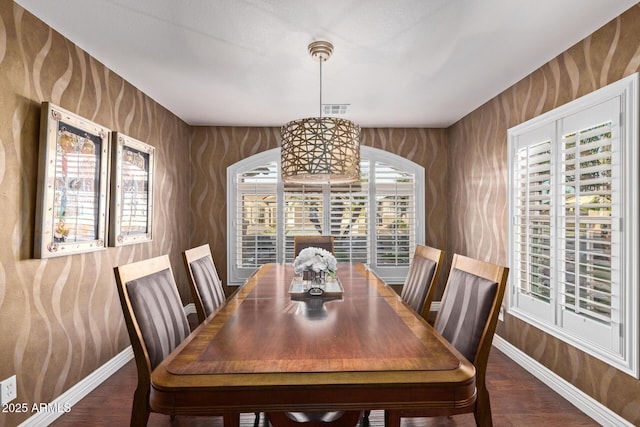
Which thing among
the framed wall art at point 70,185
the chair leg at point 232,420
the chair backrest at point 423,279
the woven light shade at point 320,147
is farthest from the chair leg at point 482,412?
the framed wall art at point 70,185

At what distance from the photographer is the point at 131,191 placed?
10.4 feet

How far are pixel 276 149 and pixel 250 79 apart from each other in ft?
5.31

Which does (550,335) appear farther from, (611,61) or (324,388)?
(324,388)

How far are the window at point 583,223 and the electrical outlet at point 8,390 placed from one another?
11.1 ft

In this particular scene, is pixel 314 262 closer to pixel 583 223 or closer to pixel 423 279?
pixel 423 279

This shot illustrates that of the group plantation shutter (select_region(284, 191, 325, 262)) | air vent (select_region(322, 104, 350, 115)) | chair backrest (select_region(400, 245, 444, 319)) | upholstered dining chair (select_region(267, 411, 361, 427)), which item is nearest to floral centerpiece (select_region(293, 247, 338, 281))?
chair backrest (select_region(400, 245, 444, 319))

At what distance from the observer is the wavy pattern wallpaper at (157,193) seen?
1.99m

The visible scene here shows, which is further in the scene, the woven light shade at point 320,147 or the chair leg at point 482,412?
the woven light shade at point 320,147

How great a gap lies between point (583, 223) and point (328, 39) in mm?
2052

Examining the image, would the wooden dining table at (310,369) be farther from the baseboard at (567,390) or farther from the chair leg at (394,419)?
the baseboard at (567,390)

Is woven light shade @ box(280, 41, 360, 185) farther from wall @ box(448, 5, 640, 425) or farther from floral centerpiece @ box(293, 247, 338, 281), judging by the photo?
Result: wall @ box(448, 5, 640, 425)

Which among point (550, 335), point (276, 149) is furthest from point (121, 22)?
point (550, 335)

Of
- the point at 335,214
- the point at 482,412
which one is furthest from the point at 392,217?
the point at 482,412

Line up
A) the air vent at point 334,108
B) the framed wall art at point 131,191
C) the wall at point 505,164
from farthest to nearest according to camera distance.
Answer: the air vent at point 334,108, the framed wall art at point 131,191, the wall at point 505,164
